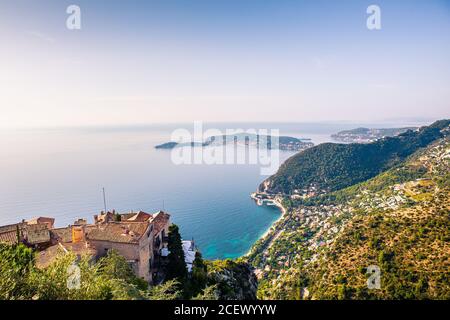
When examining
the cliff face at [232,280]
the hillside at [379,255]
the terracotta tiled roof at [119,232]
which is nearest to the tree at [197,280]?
the cliff face at [232,280]

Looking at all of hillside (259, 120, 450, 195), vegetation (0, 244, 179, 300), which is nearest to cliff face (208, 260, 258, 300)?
vegetation (0, 244, 179, 300)

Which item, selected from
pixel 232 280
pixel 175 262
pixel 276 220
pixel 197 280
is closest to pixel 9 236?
pixel 175 262

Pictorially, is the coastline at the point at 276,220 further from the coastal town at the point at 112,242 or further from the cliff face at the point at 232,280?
the coastal town at the point at 112,242

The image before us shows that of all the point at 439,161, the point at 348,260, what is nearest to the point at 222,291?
the point at 348,260

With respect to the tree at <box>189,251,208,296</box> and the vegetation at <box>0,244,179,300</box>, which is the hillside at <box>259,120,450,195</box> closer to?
the tree at <box>189,251,208,296</box>

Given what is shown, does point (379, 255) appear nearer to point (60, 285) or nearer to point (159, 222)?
point (159, 222)

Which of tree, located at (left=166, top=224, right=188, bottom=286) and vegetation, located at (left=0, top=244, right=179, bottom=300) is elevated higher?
Answer: vegetation, located at (left=0, top=244, right=179, bottom=300)
